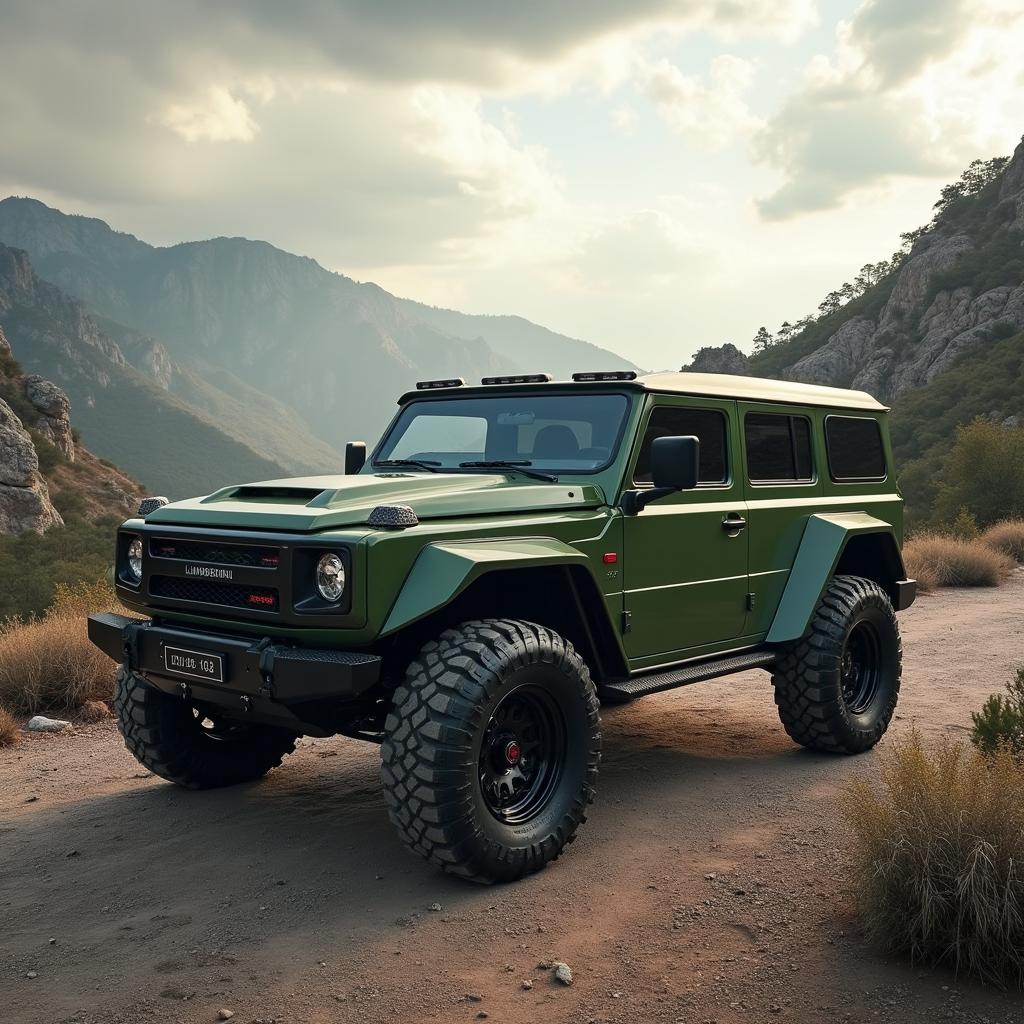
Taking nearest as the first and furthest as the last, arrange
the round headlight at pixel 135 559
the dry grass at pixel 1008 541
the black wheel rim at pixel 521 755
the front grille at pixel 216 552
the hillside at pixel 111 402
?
the front grille at pixel 216 552 < the black wheel rim at pixel 521 755 < the round headlight at pixel 135 559 < the dry grass at pixel 1008 541 < the hillside at pixel 111 402

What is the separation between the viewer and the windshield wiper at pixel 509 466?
5.19 meters

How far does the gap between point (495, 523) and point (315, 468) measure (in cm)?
17638

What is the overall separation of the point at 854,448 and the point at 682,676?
8.66ft

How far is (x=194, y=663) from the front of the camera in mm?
4426

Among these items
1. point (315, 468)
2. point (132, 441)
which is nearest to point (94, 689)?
point (132, 441)

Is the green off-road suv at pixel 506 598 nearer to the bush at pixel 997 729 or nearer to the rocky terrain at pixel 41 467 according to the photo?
the bush at pixel 997 729

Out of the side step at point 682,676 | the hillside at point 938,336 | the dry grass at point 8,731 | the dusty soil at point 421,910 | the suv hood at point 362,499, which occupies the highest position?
the hillside at point 938,336

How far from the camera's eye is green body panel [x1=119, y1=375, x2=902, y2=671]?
164 inches

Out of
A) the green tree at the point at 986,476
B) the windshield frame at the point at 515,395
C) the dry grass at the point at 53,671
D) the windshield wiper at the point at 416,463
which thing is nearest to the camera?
the windshield frame at the point at 515,395

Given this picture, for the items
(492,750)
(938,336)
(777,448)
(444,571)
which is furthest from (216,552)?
(938,336)

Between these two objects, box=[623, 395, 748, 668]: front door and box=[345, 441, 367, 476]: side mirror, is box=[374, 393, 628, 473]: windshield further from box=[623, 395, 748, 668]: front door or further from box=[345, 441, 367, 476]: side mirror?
box=[345, 441, 367, 476]: side mirror

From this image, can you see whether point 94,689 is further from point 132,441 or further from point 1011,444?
point 132,441

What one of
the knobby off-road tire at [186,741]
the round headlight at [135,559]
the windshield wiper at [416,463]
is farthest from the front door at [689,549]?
the round headlight at [135,559]

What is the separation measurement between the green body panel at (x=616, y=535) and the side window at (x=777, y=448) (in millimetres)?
63
